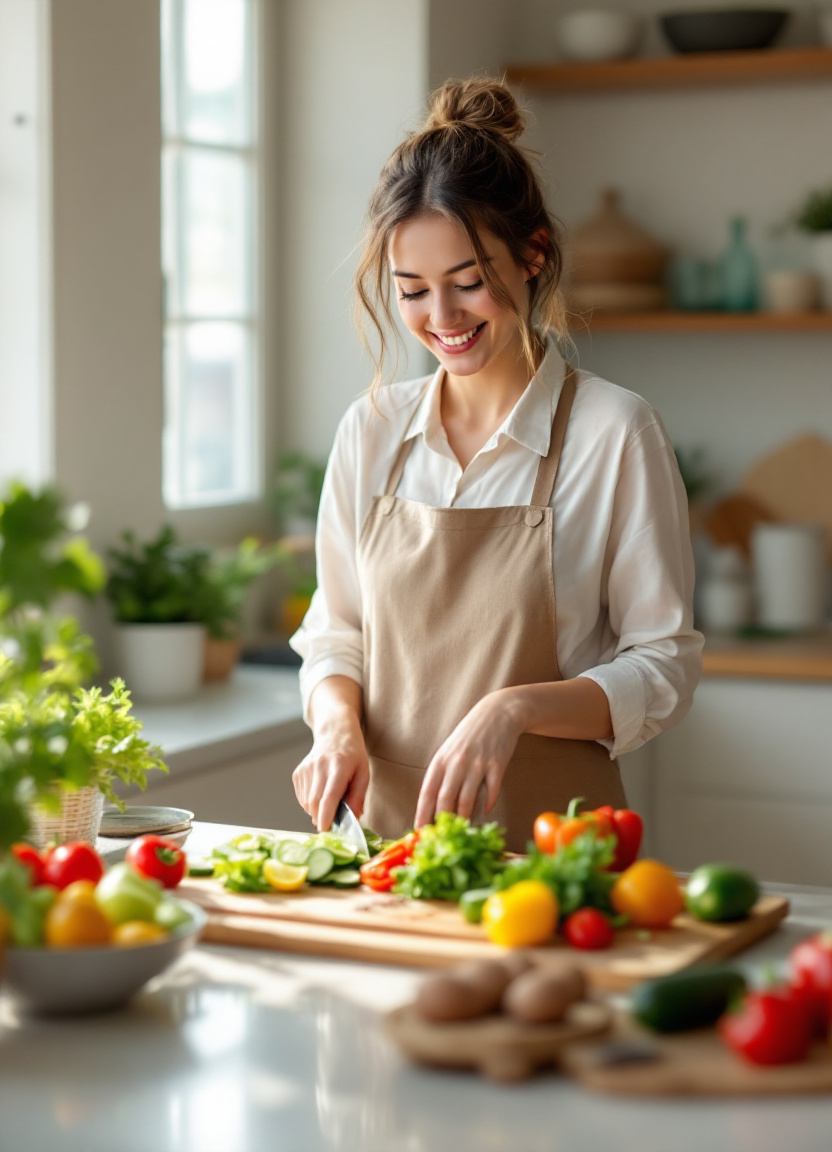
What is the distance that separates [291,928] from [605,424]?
789 millimetres

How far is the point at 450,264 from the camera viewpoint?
1.80 metres

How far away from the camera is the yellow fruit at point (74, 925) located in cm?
118

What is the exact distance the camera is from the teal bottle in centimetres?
380

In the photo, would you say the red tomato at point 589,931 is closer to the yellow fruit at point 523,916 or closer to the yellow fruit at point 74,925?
the yellow fruit at point 523,916

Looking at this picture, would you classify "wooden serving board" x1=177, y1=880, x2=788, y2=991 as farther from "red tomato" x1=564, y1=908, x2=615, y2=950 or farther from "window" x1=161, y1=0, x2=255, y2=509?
"window" x1=161, y1=0, x2=255, y2=509

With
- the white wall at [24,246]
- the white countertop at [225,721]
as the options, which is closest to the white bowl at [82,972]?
the white countertop at [225,721]

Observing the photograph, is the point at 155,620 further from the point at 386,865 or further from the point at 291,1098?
the point at 291,1098

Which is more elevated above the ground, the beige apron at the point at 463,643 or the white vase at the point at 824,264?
the white vase at the point at 824,264

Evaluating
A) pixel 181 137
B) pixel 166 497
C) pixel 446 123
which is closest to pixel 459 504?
pixel 446 123

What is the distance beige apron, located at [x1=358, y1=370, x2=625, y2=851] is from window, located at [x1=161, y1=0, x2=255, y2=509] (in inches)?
60.3

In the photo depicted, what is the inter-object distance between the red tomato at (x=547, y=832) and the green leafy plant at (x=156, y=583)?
5.28 ft

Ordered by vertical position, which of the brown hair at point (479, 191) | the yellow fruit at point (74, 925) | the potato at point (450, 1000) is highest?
the brown hair at point (479, 191)

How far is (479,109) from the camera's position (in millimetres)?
1897

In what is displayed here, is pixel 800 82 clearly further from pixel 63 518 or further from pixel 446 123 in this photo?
pixel 63 518
